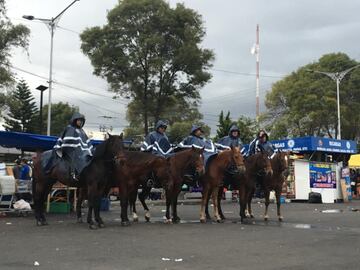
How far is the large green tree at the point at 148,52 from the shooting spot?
127ft

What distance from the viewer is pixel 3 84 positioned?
32156 millimetres

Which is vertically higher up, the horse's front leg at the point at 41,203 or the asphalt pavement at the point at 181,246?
the horse's front leg at the point at 41,203

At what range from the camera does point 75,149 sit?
1274cm

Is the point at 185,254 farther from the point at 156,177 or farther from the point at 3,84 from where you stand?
the point at 3,84

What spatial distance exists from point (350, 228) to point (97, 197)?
6317 mm

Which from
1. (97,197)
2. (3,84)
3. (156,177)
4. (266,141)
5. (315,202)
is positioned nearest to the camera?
(97,197)

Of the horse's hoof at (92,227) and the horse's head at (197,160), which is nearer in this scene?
the horse's hoof at (92,227)

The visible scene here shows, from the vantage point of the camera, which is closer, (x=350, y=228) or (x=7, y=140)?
(x=350, y=228)

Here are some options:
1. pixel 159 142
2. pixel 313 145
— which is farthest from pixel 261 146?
pixel 313 145

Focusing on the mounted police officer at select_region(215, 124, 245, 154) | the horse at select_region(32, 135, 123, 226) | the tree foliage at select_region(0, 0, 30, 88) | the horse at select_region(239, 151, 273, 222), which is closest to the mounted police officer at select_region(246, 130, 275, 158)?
the mounted police officer at select_region(215, 124, 245, 154)

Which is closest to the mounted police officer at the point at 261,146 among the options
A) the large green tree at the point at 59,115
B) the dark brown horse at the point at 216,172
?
the dark brown horse at the point at 216,172

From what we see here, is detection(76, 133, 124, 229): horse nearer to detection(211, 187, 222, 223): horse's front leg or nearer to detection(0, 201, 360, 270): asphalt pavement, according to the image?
detection(0, 201, 360, 270): asphalt pavement

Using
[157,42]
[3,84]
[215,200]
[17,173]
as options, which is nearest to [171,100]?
[157,42]

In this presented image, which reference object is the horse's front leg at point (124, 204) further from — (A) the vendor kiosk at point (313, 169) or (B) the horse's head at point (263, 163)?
(A) the vendor kiosk at point (313, 169)
